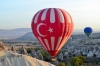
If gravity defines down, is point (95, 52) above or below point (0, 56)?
below

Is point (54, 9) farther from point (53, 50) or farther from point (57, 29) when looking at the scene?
point (53, 50)

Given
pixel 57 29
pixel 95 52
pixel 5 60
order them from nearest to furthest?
pixel 5 60 < pixel 57 29 < pixel 95 52

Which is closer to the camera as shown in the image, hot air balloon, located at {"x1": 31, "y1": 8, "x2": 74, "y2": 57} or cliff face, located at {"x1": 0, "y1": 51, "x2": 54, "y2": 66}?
cliff face, located at {"x1": 0, "y1": 51, "x2": 54, "y2": 66}

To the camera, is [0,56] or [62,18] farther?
[62,18]

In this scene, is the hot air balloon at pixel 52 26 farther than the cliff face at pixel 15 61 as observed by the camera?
Yes

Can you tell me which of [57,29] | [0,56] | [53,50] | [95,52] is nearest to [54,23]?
[57,29]

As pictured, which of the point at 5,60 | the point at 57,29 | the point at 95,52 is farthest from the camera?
the point at 95,52

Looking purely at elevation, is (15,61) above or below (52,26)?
below

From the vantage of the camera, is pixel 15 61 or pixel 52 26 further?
pixel 52 26
